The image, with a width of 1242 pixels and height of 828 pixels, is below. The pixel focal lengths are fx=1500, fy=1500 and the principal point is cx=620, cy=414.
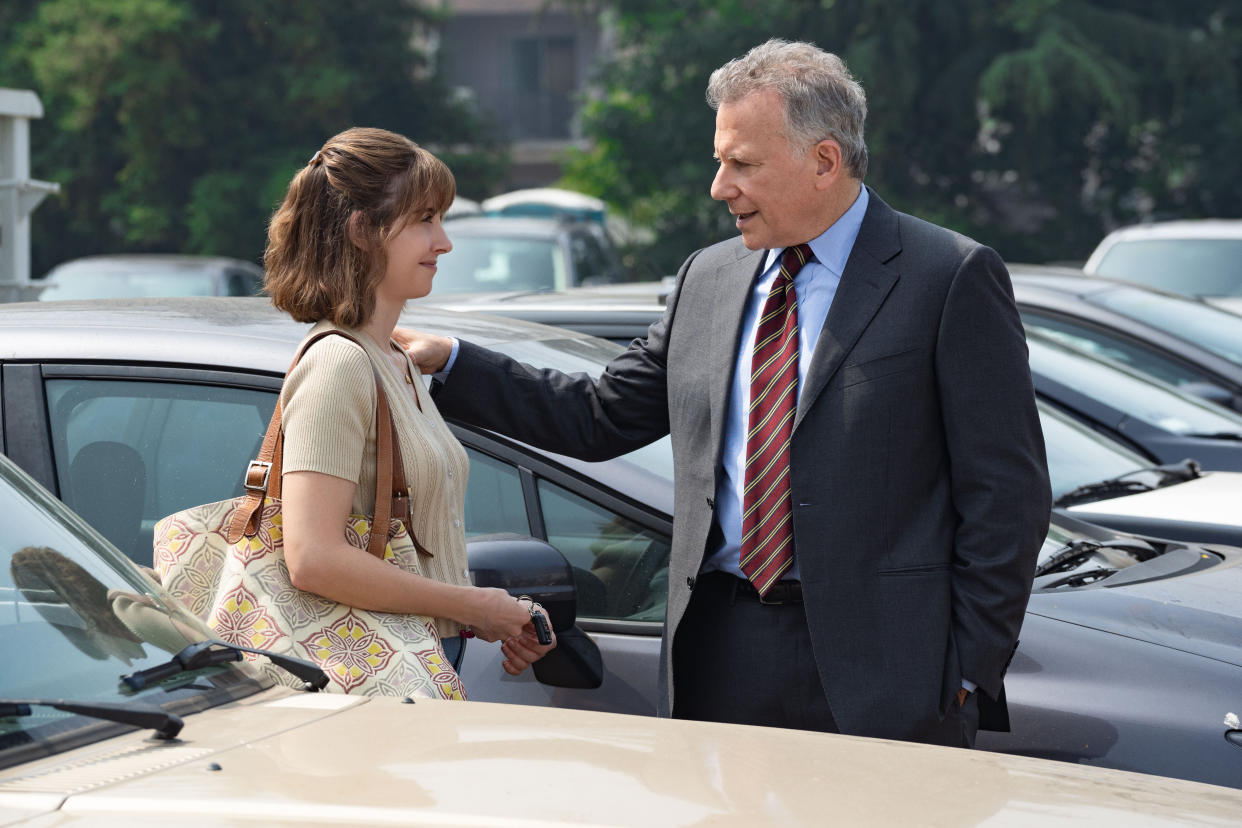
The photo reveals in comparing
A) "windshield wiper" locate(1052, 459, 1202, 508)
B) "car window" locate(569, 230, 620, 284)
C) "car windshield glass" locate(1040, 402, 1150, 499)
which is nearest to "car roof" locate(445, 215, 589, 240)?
"car window" locate(569, 230, 620, 284)

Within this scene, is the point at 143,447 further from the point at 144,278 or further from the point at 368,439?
the point at 144,278

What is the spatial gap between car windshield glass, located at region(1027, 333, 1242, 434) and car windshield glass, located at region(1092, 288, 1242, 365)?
108cm

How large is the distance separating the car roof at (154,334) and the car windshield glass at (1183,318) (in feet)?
15.4

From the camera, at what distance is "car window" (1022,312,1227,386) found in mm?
6461

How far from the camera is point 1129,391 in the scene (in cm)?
549

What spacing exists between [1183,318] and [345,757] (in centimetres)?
628

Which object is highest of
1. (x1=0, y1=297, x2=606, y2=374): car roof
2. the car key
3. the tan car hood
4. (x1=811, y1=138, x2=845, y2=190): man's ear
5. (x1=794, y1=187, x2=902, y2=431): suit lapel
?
(x1=811, y1=138, x2=845, y2=190): man's ear

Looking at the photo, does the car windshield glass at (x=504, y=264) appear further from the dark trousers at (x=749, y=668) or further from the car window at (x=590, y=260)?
the dark trousers at (x=749, y=668)

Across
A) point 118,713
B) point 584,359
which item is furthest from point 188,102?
point 118,713

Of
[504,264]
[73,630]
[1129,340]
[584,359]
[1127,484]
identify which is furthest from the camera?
[504,264]

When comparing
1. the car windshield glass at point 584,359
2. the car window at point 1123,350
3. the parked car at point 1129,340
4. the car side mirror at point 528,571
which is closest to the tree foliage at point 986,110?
Answer: the parked car at point 1129,340

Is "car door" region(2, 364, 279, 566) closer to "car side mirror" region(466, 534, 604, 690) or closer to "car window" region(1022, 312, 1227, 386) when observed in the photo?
"car side mirror" region(466, 534, 604, 690)

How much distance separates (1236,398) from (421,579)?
5.00 meters

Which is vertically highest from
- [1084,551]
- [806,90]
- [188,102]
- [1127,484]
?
[188,102]
